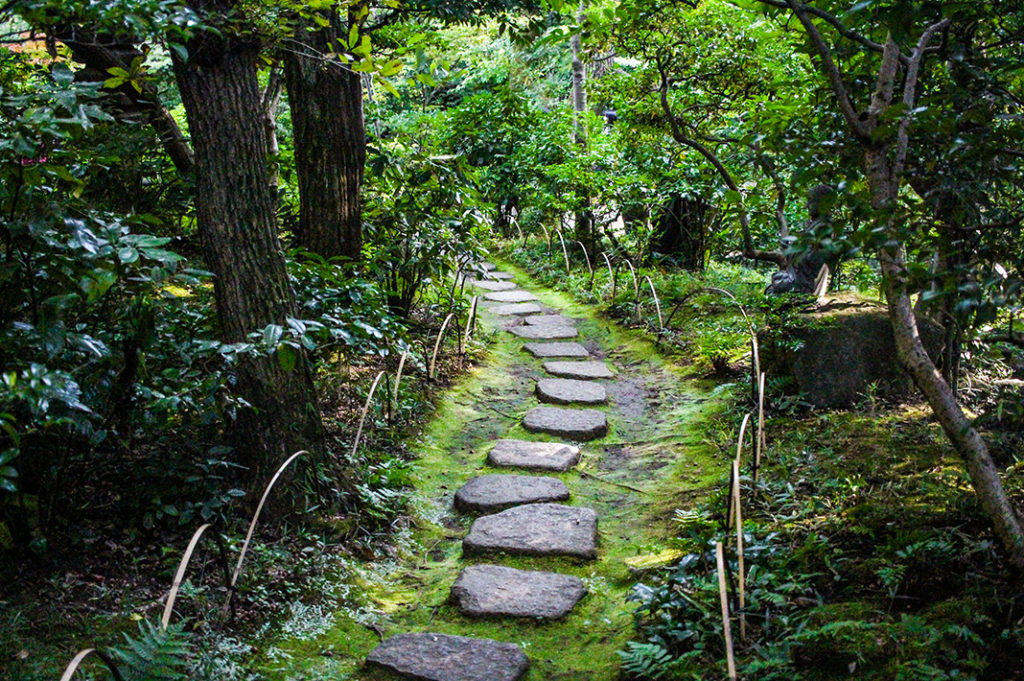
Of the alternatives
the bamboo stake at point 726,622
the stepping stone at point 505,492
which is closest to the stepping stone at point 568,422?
the stepping stone at point 505,492

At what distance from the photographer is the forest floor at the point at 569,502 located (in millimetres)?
3184

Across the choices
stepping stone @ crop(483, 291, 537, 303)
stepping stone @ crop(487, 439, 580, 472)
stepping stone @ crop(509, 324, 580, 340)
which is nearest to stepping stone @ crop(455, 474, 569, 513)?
stepping stone @ crop(487, 439, 580, 472)

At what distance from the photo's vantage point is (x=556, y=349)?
7.12m

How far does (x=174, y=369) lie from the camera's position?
3.32 meters

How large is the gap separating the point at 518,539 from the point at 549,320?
13.9ft

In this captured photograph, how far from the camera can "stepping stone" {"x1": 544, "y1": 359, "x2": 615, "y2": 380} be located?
648 cm

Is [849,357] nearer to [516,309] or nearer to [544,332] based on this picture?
[544,332]

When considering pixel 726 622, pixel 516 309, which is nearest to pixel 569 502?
pixel 726 622

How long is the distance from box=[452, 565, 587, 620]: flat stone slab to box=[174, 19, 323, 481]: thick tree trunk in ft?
3.33

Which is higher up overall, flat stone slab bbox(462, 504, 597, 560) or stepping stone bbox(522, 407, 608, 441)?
stepping stone bbox(522, 407, 608, 441)

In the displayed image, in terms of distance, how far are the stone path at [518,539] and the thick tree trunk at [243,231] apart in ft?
3.43

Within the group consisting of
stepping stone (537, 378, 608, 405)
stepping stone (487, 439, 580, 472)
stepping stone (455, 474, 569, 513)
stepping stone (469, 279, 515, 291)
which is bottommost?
stepping stone (455, 474, 569, 513)

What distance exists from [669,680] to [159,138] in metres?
4.02

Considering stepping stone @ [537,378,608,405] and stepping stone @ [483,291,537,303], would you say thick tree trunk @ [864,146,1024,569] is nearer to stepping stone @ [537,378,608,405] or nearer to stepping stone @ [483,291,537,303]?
stepping stone @ [537,378,608,405]
